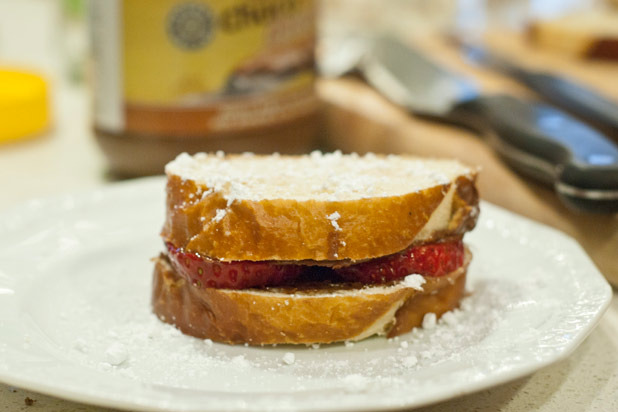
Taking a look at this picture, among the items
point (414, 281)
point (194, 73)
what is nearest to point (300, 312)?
point (414, 281)

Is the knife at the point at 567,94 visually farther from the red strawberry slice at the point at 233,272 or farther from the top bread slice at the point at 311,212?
the red strawberry slice at the point at 233,272

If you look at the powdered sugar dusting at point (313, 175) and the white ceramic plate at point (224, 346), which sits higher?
the powdered sugar dusting at point (313, 175)

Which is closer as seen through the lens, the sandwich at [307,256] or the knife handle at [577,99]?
the sandwich at [307,256]

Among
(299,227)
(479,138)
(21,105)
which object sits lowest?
(21,105)

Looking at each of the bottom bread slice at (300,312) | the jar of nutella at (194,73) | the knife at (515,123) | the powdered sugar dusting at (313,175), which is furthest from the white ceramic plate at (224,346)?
the jar of nutella at (194,73)

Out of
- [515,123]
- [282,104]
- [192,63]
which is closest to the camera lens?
[515,123]

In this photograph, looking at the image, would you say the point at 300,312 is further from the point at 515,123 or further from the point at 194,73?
the point at 194,73

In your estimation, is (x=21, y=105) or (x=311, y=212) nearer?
(x=311, y=212)

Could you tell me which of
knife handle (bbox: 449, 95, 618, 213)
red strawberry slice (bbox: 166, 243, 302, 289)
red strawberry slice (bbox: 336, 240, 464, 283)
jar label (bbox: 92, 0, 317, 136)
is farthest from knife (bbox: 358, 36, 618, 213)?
red strawberry slice (bbox: 166, 243, 302, 289)

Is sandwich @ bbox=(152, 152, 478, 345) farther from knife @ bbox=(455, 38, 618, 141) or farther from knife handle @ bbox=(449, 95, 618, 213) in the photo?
knife @ bbox=(455, 38, 618, 141)
